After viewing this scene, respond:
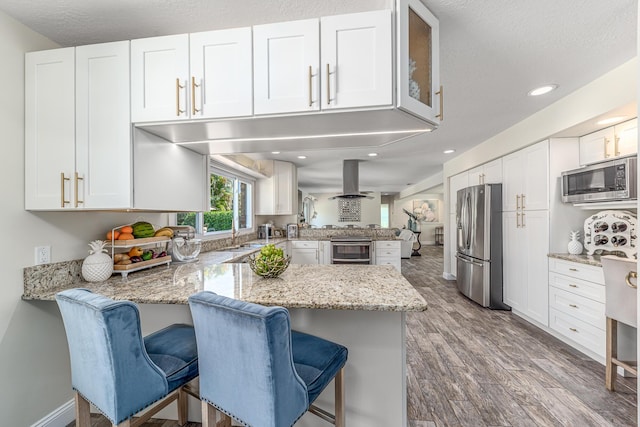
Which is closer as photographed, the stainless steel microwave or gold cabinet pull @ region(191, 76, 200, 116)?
gold cabinet pull @ region(191, 76, 200, 116)

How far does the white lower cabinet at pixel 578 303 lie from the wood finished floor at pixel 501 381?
165 mm

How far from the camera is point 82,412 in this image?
1243 millimetres

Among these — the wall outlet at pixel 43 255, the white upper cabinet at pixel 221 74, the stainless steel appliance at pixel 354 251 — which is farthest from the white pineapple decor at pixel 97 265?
the stainless steel appliance at pixel 354 251

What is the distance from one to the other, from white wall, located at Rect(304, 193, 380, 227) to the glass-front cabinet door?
33.4 ft

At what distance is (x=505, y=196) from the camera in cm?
365

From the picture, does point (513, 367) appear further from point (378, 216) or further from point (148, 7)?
point (378, 216)

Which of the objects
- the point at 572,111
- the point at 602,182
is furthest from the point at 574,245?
the point at 572,111

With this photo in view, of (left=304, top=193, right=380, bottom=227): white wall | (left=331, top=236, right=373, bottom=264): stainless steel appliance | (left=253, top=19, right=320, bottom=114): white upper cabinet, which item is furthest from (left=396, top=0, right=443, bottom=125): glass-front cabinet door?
(left=304, top=193, right=380, bottom=227): white wall

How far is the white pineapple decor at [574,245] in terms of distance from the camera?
275 cm

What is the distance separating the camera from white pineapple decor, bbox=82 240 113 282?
5.63 ft

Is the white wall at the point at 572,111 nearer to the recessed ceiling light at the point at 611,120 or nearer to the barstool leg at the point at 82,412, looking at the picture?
the recessed ceiling light at the point at 611,120

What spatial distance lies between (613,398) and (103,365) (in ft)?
9.81

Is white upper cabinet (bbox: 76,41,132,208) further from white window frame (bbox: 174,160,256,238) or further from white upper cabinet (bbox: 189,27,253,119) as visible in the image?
white window frame (bbox: 174,160,256,238)

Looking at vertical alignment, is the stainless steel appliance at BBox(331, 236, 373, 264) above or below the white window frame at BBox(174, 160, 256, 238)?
below
